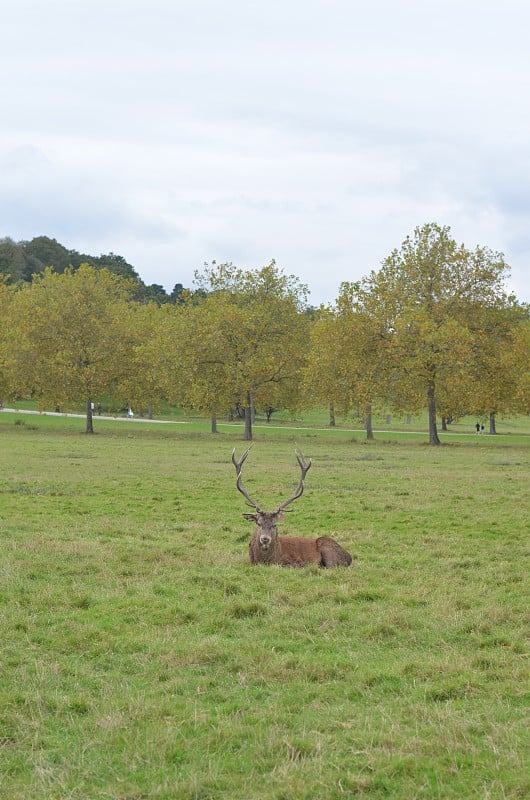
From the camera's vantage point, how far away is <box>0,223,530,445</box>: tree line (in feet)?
144

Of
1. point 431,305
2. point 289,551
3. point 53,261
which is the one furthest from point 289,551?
point 53,261

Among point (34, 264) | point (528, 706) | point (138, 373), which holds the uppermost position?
point (34, 264)

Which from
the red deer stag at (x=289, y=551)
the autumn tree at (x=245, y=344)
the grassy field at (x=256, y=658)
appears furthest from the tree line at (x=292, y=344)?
the red deer stag at (x=289, y=551)

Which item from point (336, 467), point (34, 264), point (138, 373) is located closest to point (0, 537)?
point (336, 467)

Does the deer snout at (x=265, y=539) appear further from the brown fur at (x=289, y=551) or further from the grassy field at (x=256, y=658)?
the grassy field at (x=256, y=658)

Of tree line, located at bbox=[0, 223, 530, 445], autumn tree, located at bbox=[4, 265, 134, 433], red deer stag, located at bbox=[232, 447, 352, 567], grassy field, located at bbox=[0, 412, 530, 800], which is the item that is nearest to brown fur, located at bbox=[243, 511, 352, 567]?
red deer stag, located at bbox=[232, 447, 352, 567]

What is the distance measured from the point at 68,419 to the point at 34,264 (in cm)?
6333

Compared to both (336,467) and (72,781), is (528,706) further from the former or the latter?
(336,467)

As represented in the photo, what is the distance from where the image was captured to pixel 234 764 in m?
5.56

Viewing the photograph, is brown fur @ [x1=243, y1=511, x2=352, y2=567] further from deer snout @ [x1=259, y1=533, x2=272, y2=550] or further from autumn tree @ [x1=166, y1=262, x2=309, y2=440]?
autumn tree @ [x1=166, y1=262, x2=309, y2=440]

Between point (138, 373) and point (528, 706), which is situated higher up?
point (138, 373)

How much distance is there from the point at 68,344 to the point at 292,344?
1415 centimetres

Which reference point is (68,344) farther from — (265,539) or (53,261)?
(53,261)

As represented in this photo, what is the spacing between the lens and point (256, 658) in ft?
25.5
